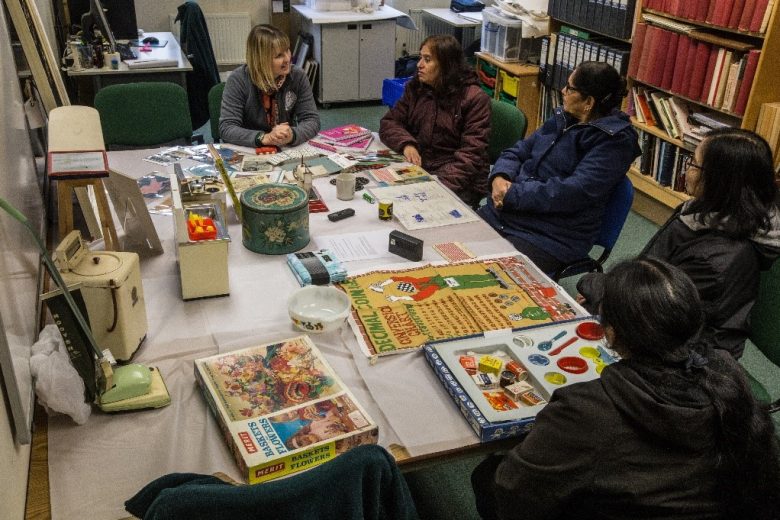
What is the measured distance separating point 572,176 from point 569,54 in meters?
2.38

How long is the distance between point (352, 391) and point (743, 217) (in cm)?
125

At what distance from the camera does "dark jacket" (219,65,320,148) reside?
2.95 meters

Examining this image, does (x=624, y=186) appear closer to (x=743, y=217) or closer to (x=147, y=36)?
(x=743, y=217)

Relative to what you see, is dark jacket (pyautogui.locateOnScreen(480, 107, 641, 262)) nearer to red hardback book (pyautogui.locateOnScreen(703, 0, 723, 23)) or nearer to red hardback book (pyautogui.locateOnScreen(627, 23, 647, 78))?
red hardback book (pyautogui.locateOnScreen(703, 0, 723, 23))

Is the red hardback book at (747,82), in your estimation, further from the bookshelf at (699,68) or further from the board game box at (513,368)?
the board game box at (513,368)

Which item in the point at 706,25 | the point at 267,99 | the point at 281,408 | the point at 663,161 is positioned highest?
the point at 706,25

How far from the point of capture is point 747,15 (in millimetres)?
3365

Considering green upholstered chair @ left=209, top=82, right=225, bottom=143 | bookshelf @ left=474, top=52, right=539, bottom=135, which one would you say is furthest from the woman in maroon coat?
bookshelf @ left=474, top=52, right=539, bottom=135

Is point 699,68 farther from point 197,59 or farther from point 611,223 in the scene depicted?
point 197,59

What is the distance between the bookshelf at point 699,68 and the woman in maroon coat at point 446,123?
1407 millimetres

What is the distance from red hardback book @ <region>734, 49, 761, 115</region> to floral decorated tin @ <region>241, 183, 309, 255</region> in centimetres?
252

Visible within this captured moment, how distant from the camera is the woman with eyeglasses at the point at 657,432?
1.19 meters

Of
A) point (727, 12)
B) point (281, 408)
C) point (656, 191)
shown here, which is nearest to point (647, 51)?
point (727, 12)

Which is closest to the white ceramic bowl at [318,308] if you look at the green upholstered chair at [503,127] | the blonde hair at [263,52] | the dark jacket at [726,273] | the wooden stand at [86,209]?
the wooden stand at [86,209]
